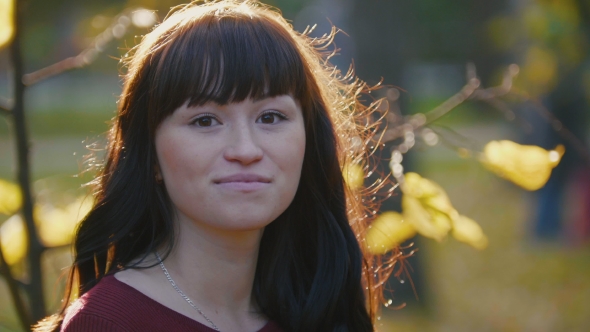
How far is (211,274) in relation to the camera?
5.89 ft

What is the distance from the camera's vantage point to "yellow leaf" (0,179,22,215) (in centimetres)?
213

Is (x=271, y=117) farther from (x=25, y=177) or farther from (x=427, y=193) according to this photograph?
(x=25, y=177)

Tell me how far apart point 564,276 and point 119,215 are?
631 centimetres

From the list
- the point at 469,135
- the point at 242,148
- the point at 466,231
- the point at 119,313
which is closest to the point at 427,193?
the point at 466,231

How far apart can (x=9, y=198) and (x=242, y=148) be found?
0.92 metres

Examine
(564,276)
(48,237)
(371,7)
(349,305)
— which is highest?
(371,7)

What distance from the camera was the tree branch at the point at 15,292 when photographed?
1963 millimetres

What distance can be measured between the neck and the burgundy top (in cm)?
10

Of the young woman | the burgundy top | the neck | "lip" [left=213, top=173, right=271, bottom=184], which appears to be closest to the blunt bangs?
the young woman

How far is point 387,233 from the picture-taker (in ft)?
7.55

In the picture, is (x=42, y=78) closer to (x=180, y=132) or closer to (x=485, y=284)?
(x=180, y=132)

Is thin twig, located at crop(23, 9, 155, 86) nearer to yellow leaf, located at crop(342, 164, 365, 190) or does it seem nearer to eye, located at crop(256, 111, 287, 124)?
eye, located at crop(256, 111, 287, 124)

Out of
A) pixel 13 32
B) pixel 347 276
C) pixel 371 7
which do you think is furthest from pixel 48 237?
pixel 371 7

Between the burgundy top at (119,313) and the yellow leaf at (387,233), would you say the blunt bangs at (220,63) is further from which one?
the yellow leaf at (387,233)
